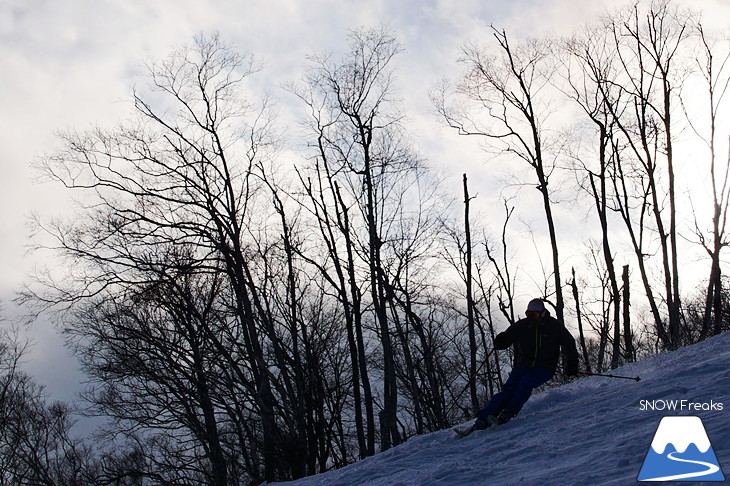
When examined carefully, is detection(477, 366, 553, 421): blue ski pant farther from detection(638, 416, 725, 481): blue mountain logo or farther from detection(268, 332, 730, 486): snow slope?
detection(638, 416, 725, 481): blue mountain logo

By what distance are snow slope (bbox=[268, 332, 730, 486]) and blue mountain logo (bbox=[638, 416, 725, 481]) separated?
0.24ft

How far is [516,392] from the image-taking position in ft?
25.5

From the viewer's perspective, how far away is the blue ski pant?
7.75 metres

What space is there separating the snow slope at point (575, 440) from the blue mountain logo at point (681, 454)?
0.07m

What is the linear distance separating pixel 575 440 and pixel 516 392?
6.31 feet

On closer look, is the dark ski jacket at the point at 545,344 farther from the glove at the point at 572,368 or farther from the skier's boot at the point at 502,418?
the skier's boot at the point at 502,418

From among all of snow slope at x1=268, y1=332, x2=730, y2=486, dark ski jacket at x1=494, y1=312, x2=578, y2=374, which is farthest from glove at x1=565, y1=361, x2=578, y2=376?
snow slope at x1=268, y1=332, x2=730, y2=486

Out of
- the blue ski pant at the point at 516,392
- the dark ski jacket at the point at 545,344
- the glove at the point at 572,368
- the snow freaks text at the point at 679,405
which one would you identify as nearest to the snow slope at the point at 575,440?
the snow freaks text at the point at 679,405

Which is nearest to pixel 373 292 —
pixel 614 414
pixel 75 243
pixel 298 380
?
pixel 298 380

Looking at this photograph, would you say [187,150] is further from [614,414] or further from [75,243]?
[614,414]

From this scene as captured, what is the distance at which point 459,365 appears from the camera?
34906mm

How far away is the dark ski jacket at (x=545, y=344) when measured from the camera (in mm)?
7977

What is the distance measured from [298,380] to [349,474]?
26.3 feet

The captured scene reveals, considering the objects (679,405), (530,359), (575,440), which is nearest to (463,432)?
(530,359)
